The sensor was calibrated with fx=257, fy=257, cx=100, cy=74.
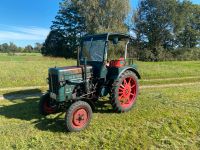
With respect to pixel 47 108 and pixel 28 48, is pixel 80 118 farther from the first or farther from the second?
pixel 28 48

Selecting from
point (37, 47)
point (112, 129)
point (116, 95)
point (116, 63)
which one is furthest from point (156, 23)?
point (37, 47)

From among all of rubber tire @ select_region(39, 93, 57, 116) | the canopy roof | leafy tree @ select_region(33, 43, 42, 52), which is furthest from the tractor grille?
leafy tree @ select_region(33, 43, 42, 52)

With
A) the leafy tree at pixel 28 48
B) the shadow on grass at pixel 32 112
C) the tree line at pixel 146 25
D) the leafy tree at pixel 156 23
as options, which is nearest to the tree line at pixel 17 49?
the leafy tree at pixel 28 48

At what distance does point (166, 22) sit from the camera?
41938 millimetres

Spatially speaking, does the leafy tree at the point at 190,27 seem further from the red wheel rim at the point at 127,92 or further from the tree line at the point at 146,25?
the red wheel rim at the point at 127,92

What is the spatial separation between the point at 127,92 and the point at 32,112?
336 centimetres

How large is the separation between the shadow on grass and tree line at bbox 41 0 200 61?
21.9m

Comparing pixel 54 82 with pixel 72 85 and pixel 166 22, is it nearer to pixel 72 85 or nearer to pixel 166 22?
pixel 72 85

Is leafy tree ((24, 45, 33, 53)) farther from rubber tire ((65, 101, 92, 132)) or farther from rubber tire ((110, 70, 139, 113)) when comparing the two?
rubber tire ((65, 101, 92, 132))

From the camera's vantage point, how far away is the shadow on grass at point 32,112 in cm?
755

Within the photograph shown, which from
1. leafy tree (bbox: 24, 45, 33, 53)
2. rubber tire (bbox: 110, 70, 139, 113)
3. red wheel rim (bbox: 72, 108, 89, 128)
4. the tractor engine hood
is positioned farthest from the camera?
leafy tree (bbox: 24, 45, 33, 53)

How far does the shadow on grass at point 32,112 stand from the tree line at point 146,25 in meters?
21.9

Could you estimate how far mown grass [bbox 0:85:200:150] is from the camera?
6609 millimetres

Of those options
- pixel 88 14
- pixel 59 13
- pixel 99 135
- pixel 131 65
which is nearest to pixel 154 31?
pixel 88 14
